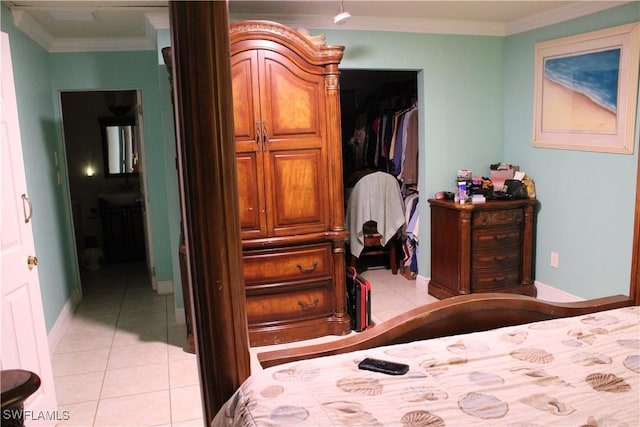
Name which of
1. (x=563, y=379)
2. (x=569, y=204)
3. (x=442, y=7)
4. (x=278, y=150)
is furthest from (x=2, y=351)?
(x=569, y=204)

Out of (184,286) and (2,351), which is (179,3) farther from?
(184,286)

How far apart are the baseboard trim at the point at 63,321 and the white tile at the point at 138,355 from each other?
Result: 43 centimetres

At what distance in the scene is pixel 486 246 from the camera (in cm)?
403

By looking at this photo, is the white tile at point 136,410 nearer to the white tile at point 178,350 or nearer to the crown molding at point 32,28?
the white tile at point 178,350

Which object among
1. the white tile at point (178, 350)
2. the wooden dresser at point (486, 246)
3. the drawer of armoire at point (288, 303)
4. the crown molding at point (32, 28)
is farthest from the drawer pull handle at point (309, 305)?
the crown molding at point (32, 28)

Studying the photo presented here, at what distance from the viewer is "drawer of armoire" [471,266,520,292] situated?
4039mm

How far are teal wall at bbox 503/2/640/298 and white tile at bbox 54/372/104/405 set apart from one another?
349 centimetres

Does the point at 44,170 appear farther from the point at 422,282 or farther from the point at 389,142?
the point at 422,282

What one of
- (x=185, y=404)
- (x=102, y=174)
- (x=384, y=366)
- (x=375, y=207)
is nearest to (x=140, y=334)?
(x=185, y=404)

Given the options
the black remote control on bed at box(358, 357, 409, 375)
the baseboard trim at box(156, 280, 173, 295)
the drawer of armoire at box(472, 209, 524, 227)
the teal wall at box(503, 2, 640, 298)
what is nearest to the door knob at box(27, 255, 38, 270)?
the black remote control on bed at box(358, 357, 409, 375)

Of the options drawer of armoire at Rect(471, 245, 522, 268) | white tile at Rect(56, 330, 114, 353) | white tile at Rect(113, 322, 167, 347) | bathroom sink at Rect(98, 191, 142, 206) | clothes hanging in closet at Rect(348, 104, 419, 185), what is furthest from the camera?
bathroom sink at Rect(98, 191, 142, 206)

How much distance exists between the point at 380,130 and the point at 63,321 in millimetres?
3521

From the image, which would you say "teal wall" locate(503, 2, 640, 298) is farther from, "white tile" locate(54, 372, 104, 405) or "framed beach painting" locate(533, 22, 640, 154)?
"white tile" locate(54, 372, 104, 405)

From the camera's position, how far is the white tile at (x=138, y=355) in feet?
10.9
